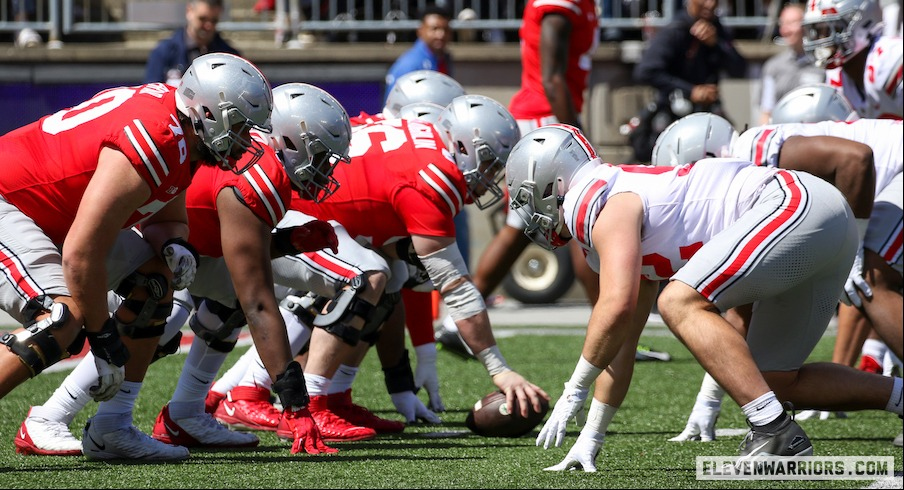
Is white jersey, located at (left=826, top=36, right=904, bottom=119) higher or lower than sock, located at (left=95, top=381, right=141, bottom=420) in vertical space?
higher

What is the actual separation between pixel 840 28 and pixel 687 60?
11.9ft

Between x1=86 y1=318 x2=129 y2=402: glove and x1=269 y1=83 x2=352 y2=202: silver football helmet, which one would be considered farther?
x1=269 y1=83 x2=352 y2=202: silver football helmet

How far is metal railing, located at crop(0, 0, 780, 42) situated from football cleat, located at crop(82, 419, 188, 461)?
7.59 metres

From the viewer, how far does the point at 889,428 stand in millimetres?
5371

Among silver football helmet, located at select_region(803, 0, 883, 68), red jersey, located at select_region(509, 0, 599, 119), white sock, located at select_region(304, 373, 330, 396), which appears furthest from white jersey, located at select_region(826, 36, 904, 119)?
white sock, located at select_region(304, 373, 330, 396)

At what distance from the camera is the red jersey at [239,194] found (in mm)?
4562

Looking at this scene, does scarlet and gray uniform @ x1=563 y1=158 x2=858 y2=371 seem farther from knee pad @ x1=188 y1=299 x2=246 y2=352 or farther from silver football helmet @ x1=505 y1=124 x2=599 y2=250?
knee pad @ x1=188 y1=299 x2=246 y2=352

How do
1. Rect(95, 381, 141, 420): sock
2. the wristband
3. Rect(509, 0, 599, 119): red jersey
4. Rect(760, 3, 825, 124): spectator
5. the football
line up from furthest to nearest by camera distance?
1. Rect(760, 3, 825, 124): spectator
2. Rect(509, 0, 599, 119): red jersey
3. the football
4. the wristband
5. Rect(95, 381, 141, 420): sock

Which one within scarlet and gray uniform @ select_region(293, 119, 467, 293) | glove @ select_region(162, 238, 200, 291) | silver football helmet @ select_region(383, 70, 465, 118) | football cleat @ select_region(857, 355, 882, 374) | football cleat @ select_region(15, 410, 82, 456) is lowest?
football cleat @ select_region(857, 355, 882, 374)

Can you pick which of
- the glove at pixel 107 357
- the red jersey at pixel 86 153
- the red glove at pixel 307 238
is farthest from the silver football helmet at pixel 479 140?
the glove at pixel 107 357

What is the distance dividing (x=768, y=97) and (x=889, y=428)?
5.44m

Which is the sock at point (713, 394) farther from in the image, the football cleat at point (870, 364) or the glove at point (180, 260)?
the glove at point (180, 260)

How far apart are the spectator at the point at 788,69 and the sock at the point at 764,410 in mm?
6002

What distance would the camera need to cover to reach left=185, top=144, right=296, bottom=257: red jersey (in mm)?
4562
